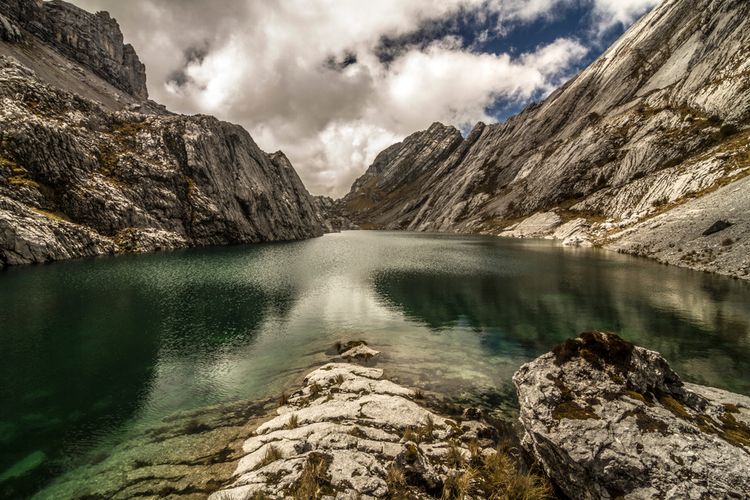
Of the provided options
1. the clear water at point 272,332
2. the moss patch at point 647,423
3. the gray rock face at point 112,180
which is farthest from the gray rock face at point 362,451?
the gray rock face at point 112,180

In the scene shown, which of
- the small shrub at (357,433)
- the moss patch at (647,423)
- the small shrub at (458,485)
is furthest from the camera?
the small shrub at (357,433)

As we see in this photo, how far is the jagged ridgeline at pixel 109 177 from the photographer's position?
3002 inches

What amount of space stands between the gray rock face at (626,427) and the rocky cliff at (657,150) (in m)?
52.0

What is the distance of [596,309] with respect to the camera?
1439 inches

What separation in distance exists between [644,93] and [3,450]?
20772cm

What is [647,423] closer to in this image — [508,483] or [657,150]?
[508,483]

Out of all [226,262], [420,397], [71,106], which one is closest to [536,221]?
[226,262]

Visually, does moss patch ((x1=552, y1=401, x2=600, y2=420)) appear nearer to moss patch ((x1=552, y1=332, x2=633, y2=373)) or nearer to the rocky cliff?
moss patch ((x1=552, y1=332, x2=633, y2=373))

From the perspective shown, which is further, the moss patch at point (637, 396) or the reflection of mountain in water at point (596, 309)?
the reflection of mountain in water at point (596, 309)

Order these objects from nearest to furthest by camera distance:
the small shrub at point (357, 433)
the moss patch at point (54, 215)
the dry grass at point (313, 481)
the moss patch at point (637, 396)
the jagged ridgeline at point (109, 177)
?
the dry grass at point (313, 481) → the moss patch at point (637, 396) → the small shrub at point (357, 433) → the moss patch at point (54, 215) → the jagged ridgeline at point (109, 177)

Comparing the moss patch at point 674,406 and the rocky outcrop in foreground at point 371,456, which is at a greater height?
the moss patch at point 674,406

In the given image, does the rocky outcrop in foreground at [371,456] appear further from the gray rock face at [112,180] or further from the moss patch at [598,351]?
the gray rock face at [112,180]

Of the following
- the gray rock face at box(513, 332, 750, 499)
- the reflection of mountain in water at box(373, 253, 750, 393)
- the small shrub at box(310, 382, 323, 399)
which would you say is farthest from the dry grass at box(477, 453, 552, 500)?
the reflection of mountain in water at box(373, 253, 750, 393)

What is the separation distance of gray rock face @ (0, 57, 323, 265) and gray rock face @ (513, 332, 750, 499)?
8961 centimetres
